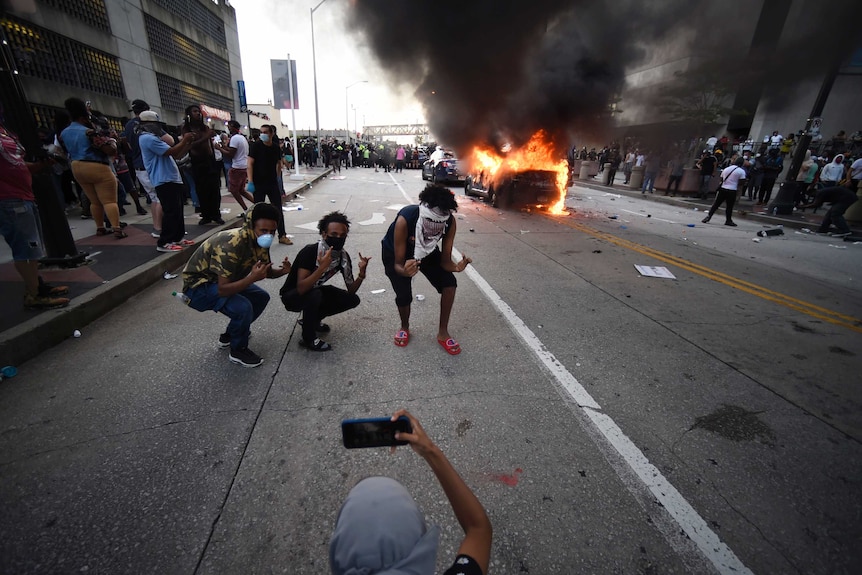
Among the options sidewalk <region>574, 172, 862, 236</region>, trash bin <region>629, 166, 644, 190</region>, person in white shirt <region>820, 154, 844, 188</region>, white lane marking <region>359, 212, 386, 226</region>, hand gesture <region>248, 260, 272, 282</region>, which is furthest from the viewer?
trash bin <region>629, 166, 644, 190</region>

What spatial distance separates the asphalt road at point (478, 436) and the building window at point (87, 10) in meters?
16.2

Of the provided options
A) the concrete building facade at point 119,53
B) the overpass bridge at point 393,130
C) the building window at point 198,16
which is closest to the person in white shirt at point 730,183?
the concrete building facade at point 119,53

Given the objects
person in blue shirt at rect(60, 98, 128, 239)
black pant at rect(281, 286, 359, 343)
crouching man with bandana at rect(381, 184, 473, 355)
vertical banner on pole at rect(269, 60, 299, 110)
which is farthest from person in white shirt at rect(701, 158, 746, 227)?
vertical banner on pole at rect(269, 60, 299, 110)

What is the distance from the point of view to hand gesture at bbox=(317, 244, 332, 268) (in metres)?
2.97

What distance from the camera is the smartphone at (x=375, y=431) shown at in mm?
1166

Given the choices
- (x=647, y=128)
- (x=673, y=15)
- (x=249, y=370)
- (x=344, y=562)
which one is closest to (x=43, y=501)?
(x=249, y=370)

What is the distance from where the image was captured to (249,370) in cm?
298

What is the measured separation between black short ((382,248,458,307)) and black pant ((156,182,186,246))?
12.5 feet

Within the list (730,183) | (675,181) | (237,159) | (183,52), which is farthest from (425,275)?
(183,52)

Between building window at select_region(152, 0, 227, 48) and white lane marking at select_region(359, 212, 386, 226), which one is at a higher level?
building window at select_region(152, 0, 227, 48)

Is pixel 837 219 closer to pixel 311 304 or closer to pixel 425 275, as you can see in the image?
pixel 425 275

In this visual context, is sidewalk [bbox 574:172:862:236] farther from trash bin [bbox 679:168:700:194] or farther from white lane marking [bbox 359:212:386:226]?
white lane marking [bbox 359:212:386:226]

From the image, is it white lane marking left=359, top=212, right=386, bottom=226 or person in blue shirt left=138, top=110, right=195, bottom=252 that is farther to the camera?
white lane marking left=359, top=212, right=386, bottom=226

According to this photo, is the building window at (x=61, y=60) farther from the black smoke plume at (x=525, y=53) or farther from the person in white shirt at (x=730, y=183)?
the person in white shirt at (x=730, y=183)
